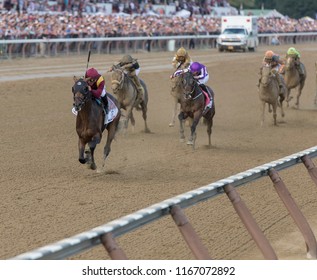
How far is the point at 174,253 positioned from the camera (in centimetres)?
755

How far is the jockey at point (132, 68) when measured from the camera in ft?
54.2

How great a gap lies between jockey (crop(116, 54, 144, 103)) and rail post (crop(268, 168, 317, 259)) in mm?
9678

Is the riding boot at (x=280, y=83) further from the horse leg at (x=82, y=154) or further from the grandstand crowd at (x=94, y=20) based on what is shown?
the grandstand crowd at (x=94, y=20)

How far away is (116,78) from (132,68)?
102 centimetres

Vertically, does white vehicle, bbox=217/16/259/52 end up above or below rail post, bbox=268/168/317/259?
below

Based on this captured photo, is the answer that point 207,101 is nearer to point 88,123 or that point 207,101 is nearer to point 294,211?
point 88,123

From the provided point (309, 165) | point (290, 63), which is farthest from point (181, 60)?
point (309, 165)

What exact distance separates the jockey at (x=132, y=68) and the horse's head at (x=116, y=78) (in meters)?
0.53

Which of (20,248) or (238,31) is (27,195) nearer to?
(20,248)

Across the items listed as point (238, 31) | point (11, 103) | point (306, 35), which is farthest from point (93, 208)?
point (306, 35)

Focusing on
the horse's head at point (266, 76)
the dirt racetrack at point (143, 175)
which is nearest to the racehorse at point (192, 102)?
the dirt racetrack at point (143, 175)

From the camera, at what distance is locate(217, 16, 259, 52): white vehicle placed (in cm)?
4481

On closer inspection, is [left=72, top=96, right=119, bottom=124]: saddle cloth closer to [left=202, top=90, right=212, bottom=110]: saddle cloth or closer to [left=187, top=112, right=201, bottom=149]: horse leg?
[left=187, top=112, right=201, bottom=149]: horse leg

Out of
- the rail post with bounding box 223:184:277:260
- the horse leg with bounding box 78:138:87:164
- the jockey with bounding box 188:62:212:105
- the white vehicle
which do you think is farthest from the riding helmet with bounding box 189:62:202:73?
the white vehicle
